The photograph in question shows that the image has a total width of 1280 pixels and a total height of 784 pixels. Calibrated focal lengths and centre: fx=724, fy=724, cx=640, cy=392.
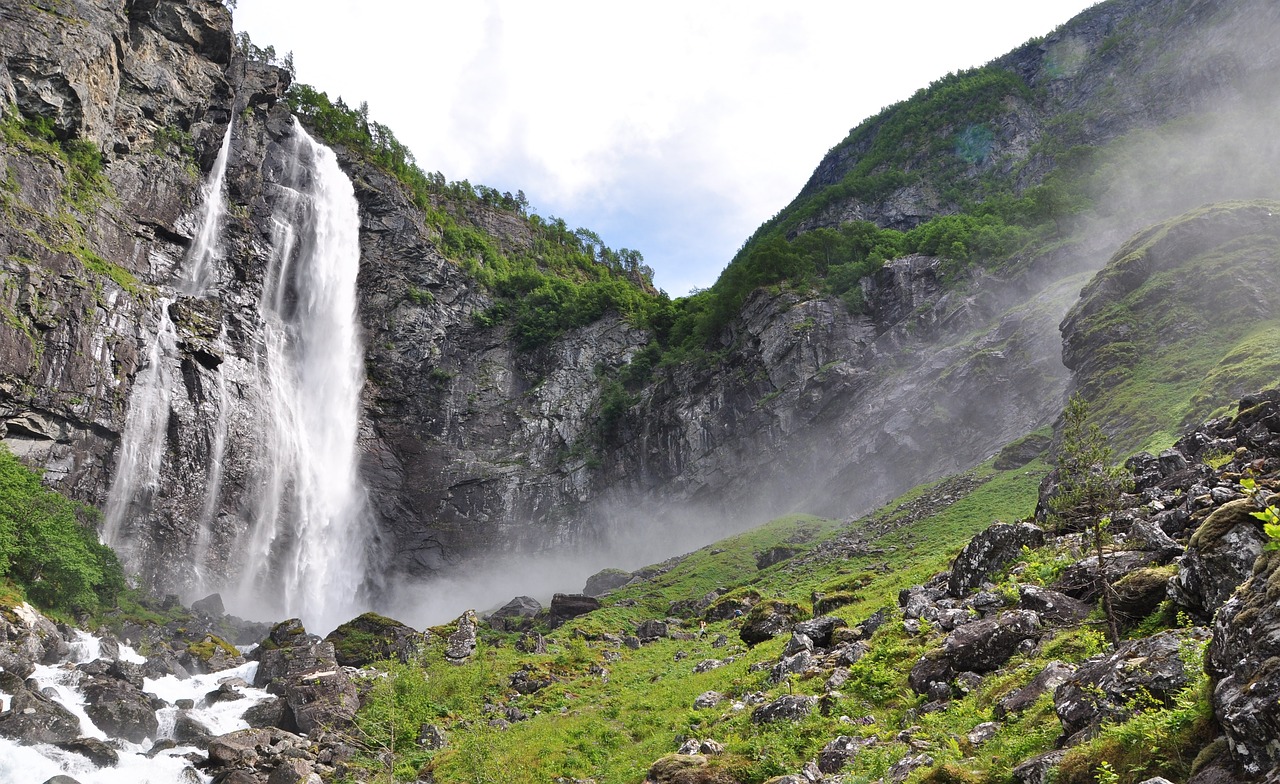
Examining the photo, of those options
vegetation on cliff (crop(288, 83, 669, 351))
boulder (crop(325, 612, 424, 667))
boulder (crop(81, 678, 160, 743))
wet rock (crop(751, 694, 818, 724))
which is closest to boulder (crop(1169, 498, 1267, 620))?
wet rock (crop(751, 694, 818, 724))

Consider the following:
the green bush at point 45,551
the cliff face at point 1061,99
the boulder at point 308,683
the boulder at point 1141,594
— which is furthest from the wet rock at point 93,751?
the cliff face at point 1061,99

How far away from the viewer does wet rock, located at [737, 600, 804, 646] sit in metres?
21.9

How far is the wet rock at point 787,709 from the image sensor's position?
40.4ft

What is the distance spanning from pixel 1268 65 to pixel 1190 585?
310ft

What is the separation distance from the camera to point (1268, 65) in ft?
243

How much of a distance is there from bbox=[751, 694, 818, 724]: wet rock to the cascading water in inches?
1883

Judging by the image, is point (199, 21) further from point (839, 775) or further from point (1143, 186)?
point (1143, 186)

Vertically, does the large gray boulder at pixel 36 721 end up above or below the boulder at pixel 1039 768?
above

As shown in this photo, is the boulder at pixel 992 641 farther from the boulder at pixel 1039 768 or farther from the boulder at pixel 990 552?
the boulder at pixel 990 552

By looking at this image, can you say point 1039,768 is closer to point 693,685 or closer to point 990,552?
point 990,552

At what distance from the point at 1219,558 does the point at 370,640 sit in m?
34.3

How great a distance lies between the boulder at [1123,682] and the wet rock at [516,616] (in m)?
33.5

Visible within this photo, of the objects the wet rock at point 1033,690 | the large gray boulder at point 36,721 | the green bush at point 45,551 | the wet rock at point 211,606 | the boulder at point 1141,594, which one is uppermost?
the green bush at point 45,551

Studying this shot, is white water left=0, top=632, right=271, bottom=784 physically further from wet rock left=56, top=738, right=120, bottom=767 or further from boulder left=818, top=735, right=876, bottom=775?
A: boulder left=818, top=735, right=876, bottom=775
